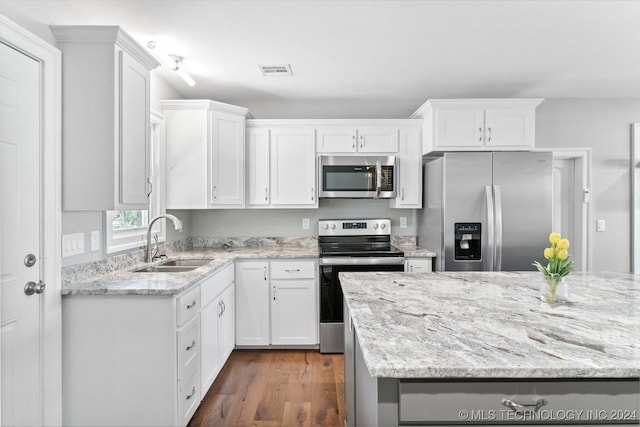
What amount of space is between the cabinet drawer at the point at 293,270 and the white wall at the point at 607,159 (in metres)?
2.95

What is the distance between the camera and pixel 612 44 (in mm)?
2658

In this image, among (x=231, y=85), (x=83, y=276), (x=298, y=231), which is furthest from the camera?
(x=298, y=231)

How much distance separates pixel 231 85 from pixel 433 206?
7.22 ft

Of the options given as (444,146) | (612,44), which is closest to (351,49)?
(444,146)

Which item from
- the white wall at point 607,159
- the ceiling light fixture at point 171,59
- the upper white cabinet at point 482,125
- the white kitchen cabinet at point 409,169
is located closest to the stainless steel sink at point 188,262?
the ceiling light fixture at point 171,59

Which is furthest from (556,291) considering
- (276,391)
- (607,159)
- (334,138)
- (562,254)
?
(607,159)

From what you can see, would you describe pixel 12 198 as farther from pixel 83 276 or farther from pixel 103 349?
pixel 103 349

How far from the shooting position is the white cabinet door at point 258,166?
3646 millimetres

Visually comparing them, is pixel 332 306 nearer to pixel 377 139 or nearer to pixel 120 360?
pixel 377 139

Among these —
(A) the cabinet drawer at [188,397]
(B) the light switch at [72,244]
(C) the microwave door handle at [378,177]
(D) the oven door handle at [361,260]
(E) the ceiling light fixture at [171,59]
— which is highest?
(E) the ceiling light fixture at [171,59]

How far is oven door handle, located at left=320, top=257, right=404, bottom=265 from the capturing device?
332cm

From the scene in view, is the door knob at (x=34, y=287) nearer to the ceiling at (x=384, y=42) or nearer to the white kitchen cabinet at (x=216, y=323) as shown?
the white kitchen cabinet at (x=216, y=323)

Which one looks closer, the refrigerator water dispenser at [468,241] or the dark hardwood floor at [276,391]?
the dark hardwood floor at [276,391]

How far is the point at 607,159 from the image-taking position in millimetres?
3955
